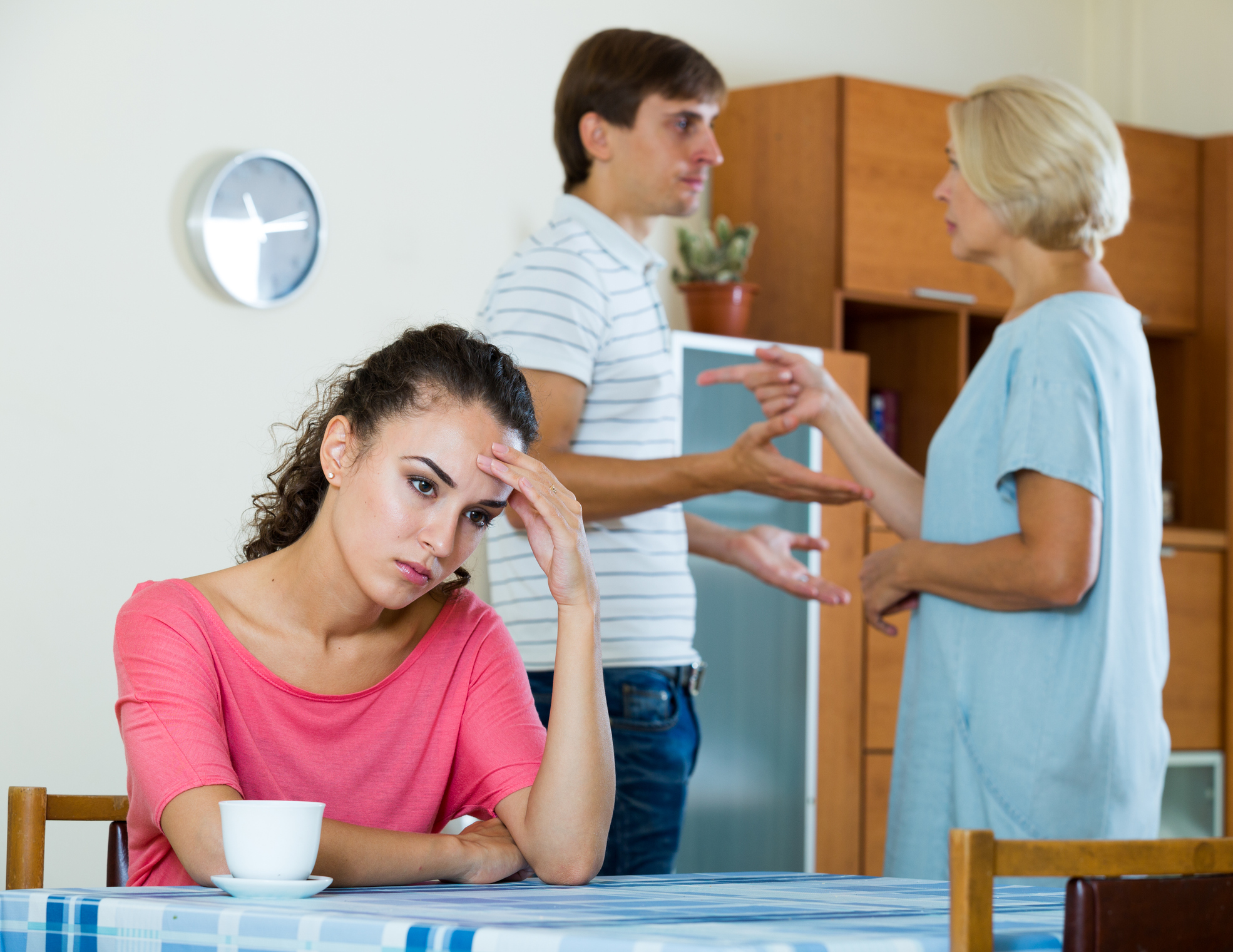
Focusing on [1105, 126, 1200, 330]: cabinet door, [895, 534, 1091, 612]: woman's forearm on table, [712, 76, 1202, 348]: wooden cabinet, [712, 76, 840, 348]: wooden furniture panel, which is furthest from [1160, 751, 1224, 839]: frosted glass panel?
[895, 534, 1091, 612]: woman's forearm on table

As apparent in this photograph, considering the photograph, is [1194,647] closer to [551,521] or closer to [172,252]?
[172,252]

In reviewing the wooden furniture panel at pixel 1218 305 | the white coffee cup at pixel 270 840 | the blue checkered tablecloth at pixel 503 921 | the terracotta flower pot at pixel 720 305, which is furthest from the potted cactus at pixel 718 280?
the white coffee cup at pixel 270 840

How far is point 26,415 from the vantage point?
273 centimetres

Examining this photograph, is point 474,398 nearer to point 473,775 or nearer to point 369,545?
point 369,545

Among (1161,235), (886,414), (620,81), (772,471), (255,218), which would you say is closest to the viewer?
(772,471)

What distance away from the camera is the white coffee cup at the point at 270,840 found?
1.03 meters

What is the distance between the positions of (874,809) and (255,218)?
2.06 meters

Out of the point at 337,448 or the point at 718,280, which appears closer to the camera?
the point at 337,448

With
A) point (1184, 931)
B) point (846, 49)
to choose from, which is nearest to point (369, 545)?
point (1184, 931)

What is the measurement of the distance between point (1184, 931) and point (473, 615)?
83 cm

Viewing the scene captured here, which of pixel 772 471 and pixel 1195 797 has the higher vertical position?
pixel 772 471

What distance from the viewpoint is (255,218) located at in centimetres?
307

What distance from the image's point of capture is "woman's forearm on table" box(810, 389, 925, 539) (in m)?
2.26

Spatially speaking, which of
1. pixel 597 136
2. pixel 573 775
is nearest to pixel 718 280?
pixel 597 136
